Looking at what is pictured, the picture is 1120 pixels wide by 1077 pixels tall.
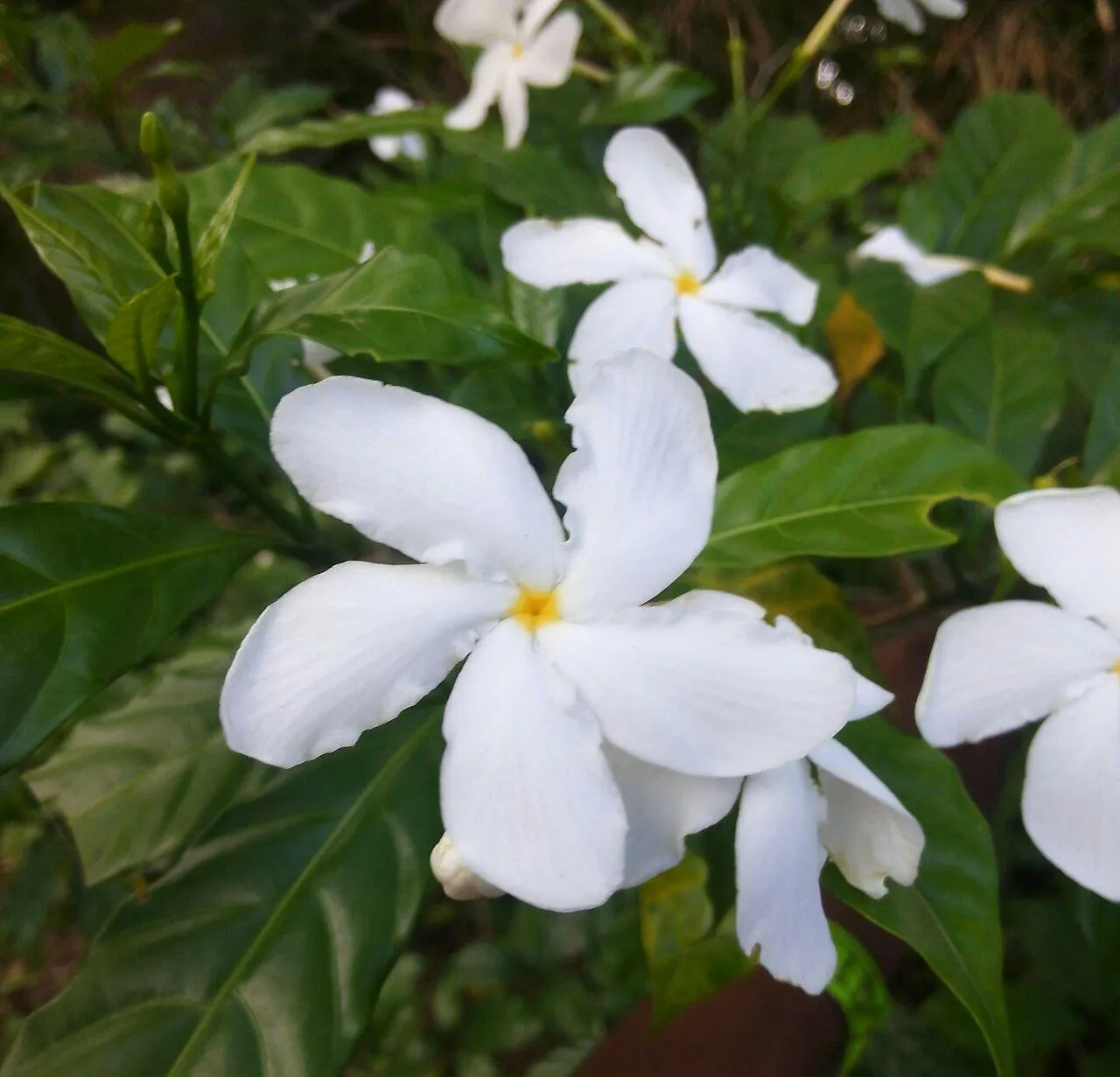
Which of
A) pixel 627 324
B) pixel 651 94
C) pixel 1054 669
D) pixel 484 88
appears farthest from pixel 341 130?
pixel 1054 669

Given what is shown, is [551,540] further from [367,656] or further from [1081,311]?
[1081,311]

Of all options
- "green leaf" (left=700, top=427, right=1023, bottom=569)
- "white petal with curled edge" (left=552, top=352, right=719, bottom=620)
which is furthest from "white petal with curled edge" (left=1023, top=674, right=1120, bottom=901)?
"white petal with curled edge" (left=552, top=352, right=719, bottom=620)

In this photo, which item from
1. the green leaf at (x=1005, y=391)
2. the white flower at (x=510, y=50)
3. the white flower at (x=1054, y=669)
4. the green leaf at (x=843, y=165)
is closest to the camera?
the white flower at (x=1054, y=669)

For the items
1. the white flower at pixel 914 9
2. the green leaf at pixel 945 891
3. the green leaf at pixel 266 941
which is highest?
the white flower at pixel 914 9

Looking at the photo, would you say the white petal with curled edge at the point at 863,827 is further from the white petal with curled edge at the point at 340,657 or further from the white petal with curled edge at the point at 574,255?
the white petal with curled edge at the point at 574,255

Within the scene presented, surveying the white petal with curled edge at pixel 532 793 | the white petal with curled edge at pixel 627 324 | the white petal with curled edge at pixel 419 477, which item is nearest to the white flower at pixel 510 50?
the white petal with curled edge at pixel 627 324

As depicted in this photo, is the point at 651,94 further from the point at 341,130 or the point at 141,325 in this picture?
the point at 141,325

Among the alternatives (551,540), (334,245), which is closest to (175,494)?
(334,245)
